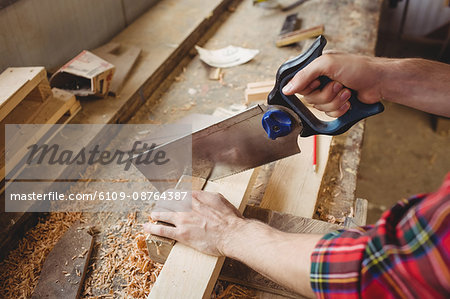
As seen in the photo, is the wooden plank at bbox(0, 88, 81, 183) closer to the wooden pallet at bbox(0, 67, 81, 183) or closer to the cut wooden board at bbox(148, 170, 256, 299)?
the wooden pallet at bbox(0, 67, 81, 183)

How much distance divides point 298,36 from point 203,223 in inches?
87.6

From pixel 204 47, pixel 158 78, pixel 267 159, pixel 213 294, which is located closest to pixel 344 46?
pixel 204 47

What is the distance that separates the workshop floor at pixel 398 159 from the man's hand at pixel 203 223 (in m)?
2.76

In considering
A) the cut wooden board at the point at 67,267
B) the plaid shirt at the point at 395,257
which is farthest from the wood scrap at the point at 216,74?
the plaid shirt at the point at 395,257

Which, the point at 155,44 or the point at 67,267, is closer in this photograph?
the point at 67,267

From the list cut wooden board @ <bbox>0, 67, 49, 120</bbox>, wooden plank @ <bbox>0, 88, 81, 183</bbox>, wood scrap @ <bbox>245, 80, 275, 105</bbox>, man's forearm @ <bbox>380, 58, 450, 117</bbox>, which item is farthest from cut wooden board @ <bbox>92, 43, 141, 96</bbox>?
man's forearm @ <bbox>380, 58, 450, 117</bbox>

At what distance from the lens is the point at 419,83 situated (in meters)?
1.64

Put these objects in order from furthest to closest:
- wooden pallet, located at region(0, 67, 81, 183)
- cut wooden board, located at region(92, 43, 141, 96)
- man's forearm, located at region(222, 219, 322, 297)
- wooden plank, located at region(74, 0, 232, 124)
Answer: cut wooden board, located at region(92, 43, 141, 96) < wooden plank, located at region(74, 0, 232, 124) < wooden pallet, located at region(0, 67, 81, 183) < man's forearm, located at region(222, 219, 322, 297)

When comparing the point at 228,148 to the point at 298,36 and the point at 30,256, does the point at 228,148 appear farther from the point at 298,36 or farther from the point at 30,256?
the point at 298,36

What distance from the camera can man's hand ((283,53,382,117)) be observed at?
149cm

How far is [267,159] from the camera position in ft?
5.81

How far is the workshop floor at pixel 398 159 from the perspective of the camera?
4.00m

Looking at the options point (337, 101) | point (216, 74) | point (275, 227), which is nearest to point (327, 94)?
point (337, 101)

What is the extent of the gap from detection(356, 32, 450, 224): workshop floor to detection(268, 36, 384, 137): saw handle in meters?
2.55
